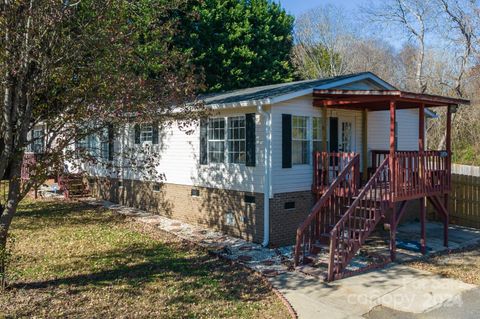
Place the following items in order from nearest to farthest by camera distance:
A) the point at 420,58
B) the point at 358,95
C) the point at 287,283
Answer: the point at 287,283, the point at 358,95, the point at 420,58

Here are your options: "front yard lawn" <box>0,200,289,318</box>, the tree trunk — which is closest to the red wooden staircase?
"front yard lawn" <box>0,200,289,318</box>

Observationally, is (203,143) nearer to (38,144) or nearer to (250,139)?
(250,139)

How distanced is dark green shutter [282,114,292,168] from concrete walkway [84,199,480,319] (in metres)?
2.13

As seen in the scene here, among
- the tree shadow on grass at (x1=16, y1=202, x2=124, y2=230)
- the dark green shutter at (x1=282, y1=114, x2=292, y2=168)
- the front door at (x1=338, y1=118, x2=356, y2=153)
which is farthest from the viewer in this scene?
the tree shadow on grass at (x1=16, y1=202, x2=124, y2=230)

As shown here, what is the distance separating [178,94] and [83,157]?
212cm

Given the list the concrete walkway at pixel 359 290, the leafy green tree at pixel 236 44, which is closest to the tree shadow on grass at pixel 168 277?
the concrete walkway at pixel 359 290

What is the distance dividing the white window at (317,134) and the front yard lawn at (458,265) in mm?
3834

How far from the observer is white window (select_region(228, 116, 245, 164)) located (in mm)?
10977

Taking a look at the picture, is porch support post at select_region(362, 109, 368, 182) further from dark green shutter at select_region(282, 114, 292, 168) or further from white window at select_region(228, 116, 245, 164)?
white window at select_region(228, 116, 245, 164)

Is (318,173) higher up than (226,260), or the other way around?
(318,173)

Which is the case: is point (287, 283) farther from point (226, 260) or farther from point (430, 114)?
point (430, 114)

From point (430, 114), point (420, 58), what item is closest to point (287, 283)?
point (430, 114)

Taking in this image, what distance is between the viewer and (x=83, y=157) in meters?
6.73

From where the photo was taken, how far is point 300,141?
1091 cm
